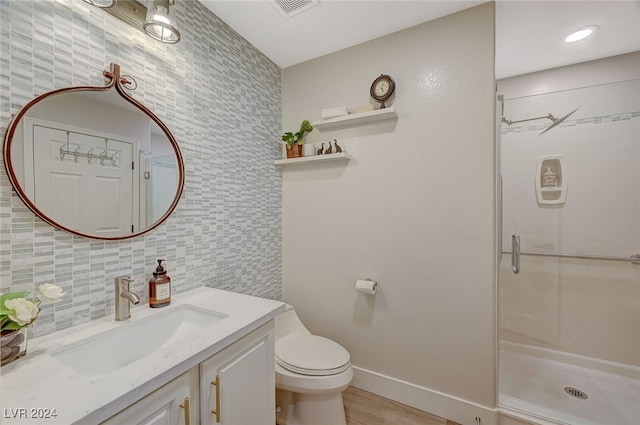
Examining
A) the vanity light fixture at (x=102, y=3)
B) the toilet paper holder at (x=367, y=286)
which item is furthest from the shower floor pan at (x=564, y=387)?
the vanity light fixture at (x=102, y=3)

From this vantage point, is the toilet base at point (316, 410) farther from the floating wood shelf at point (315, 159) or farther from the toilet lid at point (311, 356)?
the floating wood shelf at point (315, 159)

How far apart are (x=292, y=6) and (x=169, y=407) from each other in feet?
6.31

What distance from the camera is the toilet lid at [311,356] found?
53.5 inches

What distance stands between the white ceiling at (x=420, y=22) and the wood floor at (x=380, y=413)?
2457 millimetres

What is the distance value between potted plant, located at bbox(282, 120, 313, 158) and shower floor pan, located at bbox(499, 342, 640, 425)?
208cm

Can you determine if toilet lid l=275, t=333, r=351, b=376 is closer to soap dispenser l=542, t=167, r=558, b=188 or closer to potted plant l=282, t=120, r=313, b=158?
potted plant l=282, t=120, r=313, b=158

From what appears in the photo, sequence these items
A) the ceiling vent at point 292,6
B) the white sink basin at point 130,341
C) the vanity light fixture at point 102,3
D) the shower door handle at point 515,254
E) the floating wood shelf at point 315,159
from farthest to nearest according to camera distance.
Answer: the shower door handle at point 515,254 < the floating wood shelf at point 315,159 < the ceiling vent at point 292,6 < the vanity light fixture at point 102,3 < the white sink basin at point 130,341

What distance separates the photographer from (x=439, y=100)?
5.17 feet

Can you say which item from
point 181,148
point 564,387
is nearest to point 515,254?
point 564,387

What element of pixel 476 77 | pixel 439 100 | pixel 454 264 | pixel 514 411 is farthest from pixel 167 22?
pixel 514 411

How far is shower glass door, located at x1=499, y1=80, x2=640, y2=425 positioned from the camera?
181cm

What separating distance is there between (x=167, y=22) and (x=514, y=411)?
2.64m

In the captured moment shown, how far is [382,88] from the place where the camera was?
5.57 ft

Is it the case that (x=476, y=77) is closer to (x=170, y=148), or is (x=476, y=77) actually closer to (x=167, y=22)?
(x=167, y=22)
